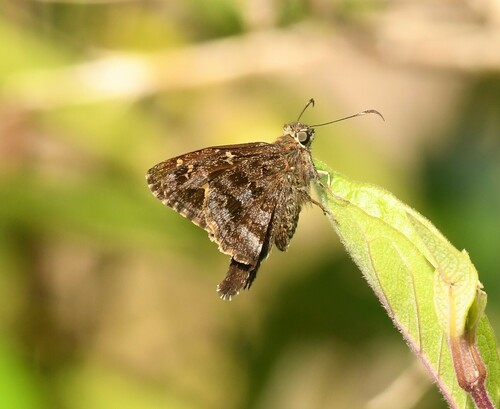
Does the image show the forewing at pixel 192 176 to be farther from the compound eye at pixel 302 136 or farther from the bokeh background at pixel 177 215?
the bokeh background at pixel 177 215

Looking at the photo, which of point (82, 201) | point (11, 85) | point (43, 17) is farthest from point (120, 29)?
point (82, 201)

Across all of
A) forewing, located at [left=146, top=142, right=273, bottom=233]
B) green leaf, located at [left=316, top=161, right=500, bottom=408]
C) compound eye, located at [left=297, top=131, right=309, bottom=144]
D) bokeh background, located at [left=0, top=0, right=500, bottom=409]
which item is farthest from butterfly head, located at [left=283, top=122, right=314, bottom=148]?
bokeh background, located at [left=0, top=0, right=500, bottom=409]

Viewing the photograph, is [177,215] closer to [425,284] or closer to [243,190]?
[243,190]

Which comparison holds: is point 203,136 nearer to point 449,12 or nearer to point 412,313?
point 449,12

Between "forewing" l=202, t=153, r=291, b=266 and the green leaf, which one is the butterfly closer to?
"forewing" l=202, t=153, r=291, b=266

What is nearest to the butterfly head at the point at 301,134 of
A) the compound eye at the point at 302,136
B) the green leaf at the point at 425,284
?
the compound eye at the point at 302,136

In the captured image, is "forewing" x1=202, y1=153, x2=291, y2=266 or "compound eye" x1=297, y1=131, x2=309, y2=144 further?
"compound eye" x1=297, y1=131, x2=309, y2=144
